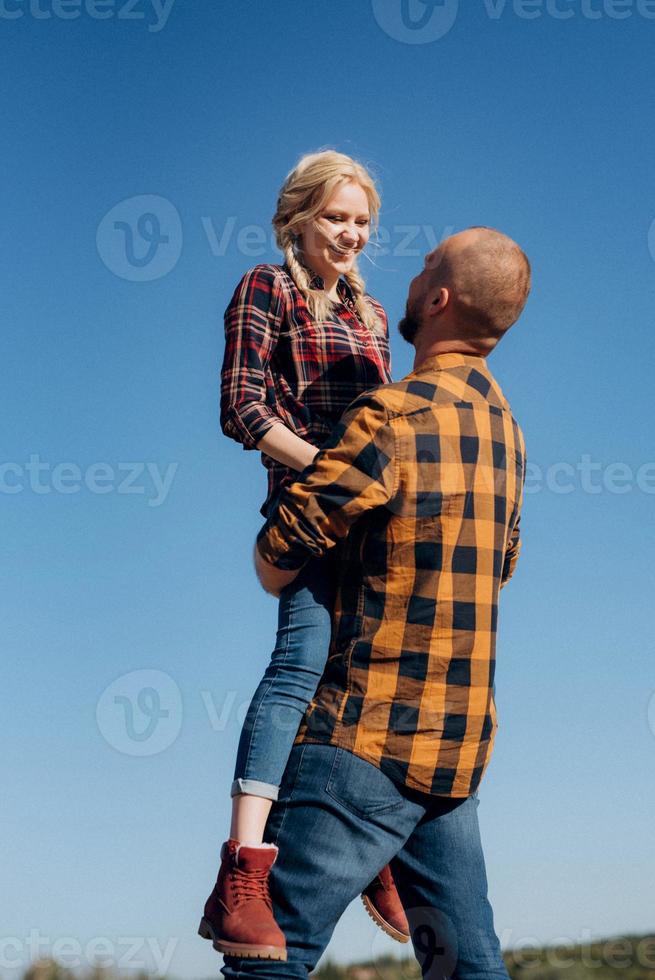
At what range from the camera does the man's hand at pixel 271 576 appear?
2.48m

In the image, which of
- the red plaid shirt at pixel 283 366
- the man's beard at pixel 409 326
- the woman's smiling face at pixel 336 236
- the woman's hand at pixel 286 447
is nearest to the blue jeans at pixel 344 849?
the woman's hand at pixel 286 447

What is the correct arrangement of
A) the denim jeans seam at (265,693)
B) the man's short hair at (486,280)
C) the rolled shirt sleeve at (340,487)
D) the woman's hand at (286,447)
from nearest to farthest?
the rolled shirt sleeve at (340,487), the denim jeans seam at (265,693), the man's short hair at (486,280), the woman's hand at (286,447)

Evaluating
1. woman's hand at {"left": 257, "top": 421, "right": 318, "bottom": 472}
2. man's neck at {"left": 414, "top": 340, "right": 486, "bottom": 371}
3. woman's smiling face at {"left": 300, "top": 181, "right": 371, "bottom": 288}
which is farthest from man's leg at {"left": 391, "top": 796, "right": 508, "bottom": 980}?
woman's smiling face at {"left": 300, "top": 181, "right": 371, "bottom": 288}

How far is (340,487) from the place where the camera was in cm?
233

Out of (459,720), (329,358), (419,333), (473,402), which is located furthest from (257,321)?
(459,720)

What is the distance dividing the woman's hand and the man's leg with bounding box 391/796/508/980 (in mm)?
971

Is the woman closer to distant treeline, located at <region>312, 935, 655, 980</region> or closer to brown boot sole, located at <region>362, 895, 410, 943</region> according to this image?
brown boot sole, located at <region>362, 895, 410, 943</region>

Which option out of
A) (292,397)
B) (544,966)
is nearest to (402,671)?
(292,397)

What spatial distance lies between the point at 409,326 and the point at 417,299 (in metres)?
0.07

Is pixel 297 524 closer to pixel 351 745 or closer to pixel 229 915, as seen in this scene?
pixel 351 745

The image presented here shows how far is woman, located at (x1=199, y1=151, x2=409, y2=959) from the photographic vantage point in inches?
92.6

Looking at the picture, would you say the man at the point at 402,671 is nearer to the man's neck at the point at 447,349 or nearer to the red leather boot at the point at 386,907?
the man's neck at the point at 447,349

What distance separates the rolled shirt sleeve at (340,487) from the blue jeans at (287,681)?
18 centimetres

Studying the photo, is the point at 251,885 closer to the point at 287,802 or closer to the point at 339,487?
the point at 287,802
